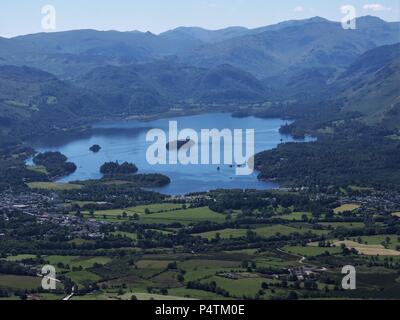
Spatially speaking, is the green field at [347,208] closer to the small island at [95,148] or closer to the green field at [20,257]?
the green field at [20,257]

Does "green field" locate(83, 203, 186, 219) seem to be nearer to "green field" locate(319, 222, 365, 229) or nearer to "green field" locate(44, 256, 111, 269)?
"green field" locate(44, 256, 111, 269)

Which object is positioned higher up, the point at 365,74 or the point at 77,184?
the point at 365,74

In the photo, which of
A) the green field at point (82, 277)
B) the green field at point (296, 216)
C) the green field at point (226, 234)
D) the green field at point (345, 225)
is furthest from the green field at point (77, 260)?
the green field at point (345, 225)

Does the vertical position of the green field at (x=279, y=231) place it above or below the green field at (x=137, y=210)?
below

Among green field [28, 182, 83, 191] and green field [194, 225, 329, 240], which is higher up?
green field [28, 182, 83, 191]

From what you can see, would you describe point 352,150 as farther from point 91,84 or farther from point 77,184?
point 91,84

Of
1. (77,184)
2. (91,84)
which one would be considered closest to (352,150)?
(77,184)

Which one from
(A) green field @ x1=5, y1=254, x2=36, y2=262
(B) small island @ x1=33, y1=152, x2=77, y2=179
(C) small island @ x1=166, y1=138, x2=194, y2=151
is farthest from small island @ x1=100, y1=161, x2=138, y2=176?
(A) green field @ x1=5, y1=254, x2=36, y2=262
